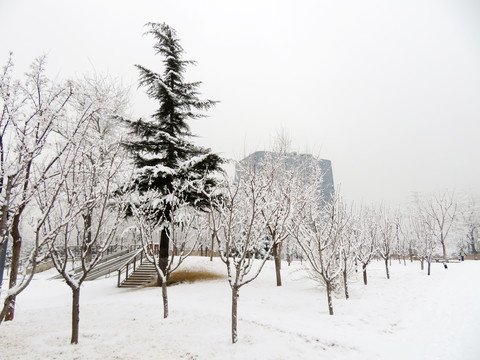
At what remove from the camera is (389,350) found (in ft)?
20.6

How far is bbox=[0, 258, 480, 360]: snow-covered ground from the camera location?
19.4ft

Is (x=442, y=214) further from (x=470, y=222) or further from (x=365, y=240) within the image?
(x=470, y=222)

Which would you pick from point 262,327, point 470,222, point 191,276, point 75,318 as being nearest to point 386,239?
point 191,276

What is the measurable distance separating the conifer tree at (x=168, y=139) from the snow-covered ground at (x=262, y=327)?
16.9ft

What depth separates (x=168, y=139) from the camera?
45.9 feet

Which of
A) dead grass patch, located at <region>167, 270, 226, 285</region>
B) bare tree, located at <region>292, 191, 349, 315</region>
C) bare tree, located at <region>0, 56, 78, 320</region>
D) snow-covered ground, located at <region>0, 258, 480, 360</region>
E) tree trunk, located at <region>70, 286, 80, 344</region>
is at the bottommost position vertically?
dead grass patch, located at <region>167, 270, 226, 285</region>

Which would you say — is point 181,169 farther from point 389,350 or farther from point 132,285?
point 389,350

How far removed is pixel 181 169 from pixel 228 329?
8.49 m

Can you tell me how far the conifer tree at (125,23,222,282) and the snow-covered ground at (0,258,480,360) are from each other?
516cm

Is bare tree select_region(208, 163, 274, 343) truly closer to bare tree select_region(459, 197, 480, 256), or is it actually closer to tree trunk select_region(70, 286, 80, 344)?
tree trunk select_region(70, 286, 80, 344)

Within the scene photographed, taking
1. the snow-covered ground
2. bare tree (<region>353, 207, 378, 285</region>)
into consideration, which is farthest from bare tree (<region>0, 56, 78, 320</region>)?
bare tree (<region>353, 207, 378, 285</region>)

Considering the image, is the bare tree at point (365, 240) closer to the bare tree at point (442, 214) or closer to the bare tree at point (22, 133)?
the bare tree at point (442, 214)

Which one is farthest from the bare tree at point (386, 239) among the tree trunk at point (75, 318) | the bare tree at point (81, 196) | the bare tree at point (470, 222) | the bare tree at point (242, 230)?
the bare tree at point (470, 222)

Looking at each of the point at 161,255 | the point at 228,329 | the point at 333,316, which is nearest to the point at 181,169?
the point at 161,255
